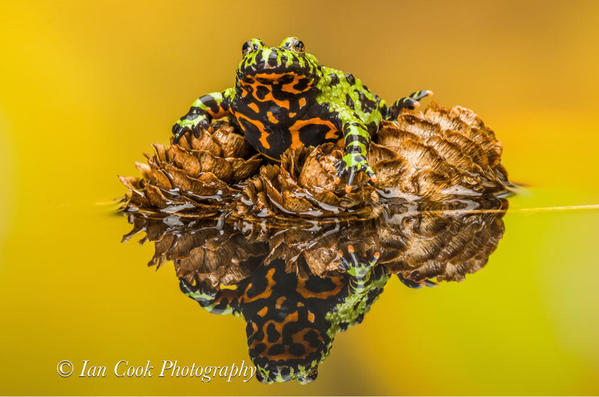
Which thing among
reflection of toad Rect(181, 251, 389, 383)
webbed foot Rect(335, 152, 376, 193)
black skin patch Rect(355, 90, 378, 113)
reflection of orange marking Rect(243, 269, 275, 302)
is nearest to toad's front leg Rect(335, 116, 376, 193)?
webbed foot Rect(335, 152, 376, 193)

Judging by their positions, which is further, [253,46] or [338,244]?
[253,46]

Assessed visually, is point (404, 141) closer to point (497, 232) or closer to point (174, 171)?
point (497, 232)

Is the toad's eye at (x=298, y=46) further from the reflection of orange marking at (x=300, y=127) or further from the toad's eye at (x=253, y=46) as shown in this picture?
the reflection of orange marking at (x=300, y=127)

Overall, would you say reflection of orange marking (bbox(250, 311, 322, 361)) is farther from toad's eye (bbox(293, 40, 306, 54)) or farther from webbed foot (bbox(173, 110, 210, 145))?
webbed foot (bbox(173, 110, 210, 145))

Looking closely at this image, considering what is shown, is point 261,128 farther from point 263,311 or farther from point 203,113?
point 263,311

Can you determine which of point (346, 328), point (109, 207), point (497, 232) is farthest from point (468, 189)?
point (109, 207)

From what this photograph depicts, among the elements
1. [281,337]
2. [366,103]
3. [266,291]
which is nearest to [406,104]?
[366,103]
